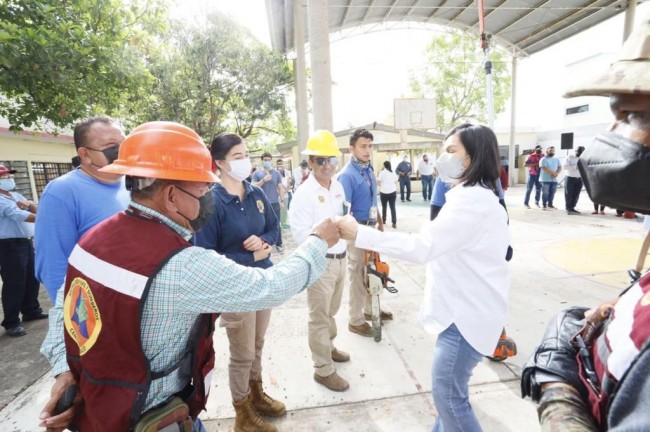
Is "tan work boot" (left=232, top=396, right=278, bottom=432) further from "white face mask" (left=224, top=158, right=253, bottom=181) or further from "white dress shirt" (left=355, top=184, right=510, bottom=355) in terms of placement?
"white face mask" (left=224, top=158, right=253, bottom=181)

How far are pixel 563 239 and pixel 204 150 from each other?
26.0 ft

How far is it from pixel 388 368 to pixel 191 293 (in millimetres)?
2350

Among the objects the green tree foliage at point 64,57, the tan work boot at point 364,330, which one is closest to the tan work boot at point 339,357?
the tan work boot at point 364,330

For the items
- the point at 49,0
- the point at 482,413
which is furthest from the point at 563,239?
Answer: the point at 49,0

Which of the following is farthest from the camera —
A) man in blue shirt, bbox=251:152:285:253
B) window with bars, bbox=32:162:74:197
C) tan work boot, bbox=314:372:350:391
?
window with bars, bbox=32:162:74:197

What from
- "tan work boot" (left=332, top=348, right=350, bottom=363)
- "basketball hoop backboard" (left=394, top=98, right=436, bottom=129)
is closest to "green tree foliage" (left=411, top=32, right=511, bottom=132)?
"basketball hoop backboard" (left=394, top=98, right=436, bottom=129)

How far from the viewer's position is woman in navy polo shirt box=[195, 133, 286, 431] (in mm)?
2229

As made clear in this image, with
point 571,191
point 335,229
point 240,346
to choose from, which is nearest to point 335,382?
point 240,346

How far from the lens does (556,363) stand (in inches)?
37.9

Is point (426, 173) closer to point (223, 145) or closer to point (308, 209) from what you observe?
point (308, 209)

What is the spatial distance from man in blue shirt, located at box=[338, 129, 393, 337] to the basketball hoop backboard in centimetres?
1538

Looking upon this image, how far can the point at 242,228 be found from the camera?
7.60 ft

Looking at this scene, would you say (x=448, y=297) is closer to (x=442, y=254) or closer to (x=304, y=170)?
(x=442, y=254)

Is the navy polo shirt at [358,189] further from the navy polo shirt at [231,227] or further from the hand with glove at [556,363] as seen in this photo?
the hand with glove at [556,363]
